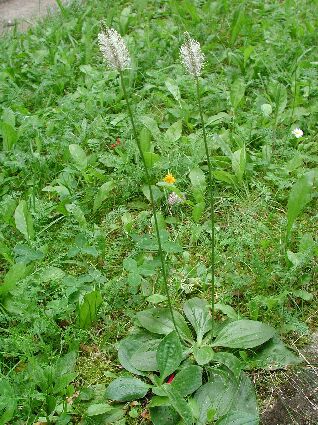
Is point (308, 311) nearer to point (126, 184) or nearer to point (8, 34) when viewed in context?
point (126, 184)

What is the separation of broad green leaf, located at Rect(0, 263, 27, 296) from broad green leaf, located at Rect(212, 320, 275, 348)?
33.7 inches

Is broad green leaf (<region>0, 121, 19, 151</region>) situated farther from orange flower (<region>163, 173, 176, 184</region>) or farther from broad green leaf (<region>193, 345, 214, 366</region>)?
broad green leaf (<region>193, 345, 214, 366</region>)

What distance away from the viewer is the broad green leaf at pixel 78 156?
302cm

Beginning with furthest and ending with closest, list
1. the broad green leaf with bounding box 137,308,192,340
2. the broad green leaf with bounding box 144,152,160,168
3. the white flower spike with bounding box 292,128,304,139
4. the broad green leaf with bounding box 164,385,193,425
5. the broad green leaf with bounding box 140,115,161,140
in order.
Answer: the broad green leaf with bounding box 140,115,161,140, the white flower spike with bounding box 292,128,304,139, the broad green leaf with bounding box 144,152,160,168, the broad green leaf with bounding box 137,308,192,340, the broad green leaf with bounding box 164,385,193,425

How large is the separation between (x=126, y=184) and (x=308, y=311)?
115 cm

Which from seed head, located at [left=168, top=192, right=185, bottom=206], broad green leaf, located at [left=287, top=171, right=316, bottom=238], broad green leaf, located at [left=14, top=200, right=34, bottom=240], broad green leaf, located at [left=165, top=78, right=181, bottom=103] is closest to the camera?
broad green leaf, located at [left=287, top=171, right=316, bottom=238]

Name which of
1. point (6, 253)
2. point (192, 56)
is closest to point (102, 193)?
point (6, 253)

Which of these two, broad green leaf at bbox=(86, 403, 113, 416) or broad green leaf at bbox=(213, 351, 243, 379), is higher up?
broad green leaf at bbox=(213, 351, 243, 379)

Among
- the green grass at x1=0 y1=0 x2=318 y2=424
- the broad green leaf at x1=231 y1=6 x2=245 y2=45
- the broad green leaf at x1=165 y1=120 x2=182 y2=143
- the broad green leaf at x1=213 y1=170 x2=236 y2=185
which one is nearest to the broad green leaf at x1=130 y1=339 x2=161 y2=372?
the green grass at x1=0 y1=0 x2=318 y2=424

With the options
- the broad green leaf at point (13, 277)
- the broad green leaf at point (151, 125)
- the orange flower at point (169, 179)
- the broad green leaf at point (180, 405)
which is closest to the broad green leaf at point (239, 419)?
the broad green leaf at point (180, 405)

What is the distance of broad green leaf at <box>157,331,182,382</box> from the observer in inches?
77.8

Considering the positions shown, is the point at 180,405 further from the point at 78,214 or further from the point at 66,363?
the point at 78,214

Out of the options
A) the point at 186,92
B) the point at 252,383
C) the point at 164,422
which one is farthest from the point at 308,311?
the point at 186,92

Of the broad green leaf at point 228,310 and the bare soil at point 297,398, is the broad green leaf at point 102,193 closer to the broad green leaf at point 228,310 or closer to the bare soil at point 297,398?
the broad green leaf at point 228,310
